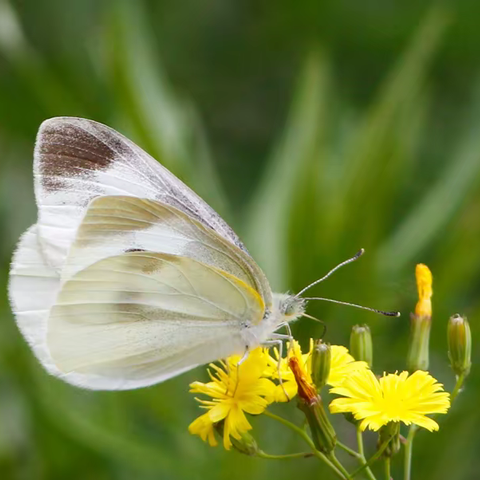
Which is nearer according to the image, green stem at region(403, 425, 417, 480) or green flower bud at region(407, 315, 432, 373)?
green stem at region(403, 425, 417, 480)

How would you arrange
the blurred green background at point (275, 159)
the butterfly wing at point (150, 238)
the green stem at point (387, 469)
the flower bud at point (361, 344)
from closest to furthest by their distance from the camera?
the green stem at point (387, 469)
the flower bud at point (361, 344)
the butterfly wing at point (150, 238)
the blurred green background at point (275, 159)

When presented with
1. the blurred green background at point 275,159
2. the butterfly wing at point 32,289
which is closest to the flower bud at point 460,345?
the blurred green background at point 275,159

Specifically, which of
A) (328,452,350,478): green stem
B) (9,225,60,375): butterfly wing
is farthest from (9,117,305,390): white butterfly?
(328,452,350,478): green stem

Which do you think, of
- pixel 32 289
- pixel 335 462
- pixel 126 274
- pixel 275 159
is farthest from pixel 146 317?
pixel 275 159

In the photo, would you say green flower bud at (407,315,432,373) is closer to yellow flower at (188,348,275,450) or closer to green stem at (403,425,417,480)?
green stem at (403,425,417,480)

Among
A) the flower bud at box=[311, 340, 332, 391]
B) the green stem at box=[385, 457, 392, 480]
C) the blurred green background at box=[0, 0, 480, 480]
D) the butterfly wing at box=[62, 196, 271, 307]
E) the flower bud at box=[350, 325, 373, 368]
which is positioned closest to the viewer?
the green stem at box=[385, 457, 392, 480]

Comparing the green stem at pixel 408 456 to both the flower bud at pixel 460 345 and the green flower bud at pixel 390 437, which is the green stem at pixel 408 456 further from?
the flower bud at pixel 460 345

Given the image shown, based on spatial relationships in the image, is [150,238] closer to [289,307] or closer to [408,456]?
[289,307]
